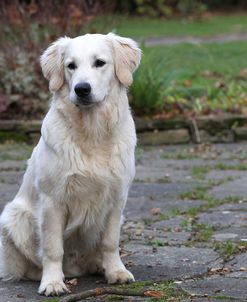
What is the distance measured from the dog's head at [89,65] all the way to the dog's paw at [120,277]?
0.99 meters

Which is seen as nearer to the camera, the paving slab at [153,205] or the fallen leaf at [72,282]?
the fallen leaf at [72,282]

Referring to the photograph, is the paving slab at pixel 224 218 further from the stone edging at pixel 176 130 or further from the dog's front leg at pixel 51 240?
the stone edging at pixel 176 130

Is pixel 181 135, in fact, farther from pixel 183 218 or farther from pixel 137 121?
pixel 183 218

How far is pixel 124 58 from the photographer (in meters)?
5.18

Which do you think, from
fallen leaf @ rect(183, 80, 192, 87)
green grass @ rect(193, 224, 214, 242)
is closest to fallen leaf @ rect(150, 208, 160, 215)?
green grass @ rect(193, 224, 214, 242)

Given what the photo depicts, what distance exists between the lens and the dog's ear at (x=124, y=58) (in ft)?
16.8

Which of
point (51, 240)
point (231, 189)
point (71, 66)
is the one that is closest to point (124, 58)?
point (71, 66)

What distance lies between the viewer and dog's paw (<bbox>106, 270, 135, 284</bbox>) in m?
5.14

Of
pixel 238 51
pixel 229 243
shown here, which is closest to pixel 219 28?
pixel 238 51

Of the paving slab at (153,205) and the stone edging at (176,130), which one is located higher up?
the paving slab at (153,205)

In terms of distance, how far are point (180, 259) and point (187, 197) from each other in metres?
2.00

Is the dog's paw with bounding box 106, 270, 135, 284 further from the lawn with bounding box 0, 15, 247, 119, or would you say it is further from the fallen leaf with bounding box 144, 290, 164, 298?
the lawn with bounding box 0, 15, 247, 119

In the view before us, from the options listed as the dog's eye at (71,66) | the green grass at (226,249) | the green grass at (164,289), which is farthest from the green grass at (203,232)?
the dog's eye at (71,66)

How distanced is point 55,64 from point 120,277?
1.29m
